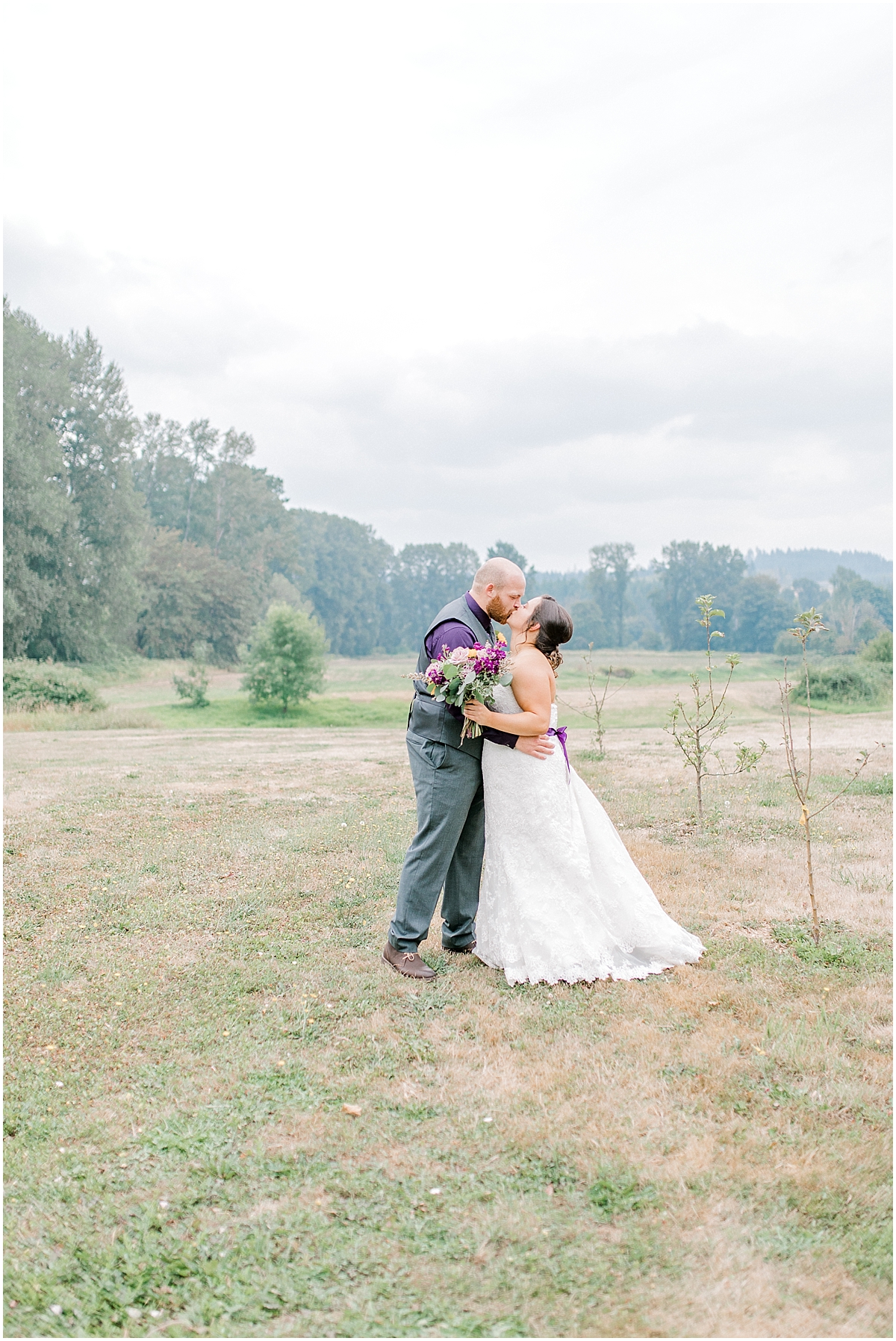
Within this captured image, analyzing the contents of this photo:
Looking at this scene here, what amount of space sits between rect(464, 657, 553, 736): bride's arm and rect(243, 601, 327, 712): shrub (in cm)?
2716

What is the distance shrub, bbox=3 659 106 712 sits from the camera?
26.4 metres

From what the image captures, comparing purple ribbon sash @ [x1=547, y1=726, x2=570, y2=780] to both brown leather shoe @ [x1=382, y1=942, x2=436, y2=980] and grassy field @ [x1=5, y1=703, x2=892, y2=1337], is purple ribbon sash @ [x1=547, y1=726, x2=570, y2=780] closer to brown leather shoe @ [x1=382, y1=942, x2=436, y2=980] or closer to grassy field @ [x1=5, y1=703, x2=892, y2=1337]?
grassy field @ [x1=5, y1=703, x2=892, y2=1337]

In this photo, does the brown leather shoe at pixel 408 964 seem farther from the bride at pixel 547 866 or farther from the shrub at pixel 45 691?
the shrub at pixel 45 691

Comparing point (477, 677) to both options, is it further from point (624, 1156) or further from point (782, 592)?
point (782, 592)

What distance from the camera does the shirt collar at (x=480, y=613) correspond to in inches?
194

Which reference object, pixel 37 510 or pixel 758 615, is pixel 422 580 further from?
pixel 37 510

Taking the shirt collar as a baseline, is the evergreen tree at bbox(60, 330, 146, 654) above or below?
above

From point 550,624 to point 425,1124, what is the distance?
2.55m

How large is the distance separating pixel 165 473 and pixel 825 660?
164 ft

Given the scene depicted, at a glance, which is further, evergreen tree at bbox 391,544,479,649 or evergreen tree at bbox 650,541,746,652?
evergreen tree at bbox 391,544,479,649

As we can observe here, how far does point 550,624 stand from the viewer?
15.8ft

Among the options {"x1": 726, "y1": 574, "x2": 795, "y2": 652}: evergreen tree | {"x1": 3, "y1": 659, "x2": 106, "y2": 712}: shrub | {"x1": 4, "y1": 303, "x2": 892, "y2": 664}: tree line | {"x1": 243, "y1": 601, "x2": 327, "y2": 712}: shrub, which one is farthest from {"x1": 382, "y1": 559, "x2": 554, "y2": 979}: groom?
{"x1": 726, "y1": 574, "x2": 795, "y2": 652}: evergreen tree

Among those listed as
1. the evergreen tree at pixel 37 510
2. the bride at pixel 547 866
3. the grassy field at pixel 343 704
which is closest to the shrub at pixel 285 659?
the grassy field at pixel 343 704

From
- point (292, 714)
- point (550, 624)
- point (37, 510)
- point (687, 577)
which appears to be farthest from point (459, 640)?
point (687, 577)
